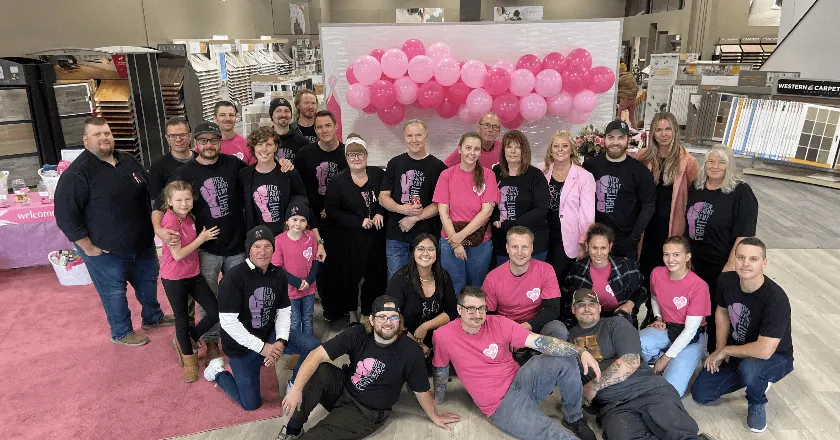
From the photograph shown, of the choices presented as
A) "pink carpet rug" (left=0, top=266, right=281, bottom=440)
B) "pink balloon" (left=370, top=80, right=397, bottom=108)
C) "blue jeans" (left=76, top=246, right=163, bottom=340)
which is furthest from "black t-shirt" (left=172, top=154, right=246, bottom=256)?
"pink balloon" (left=370, top=80, right=397, bottom=108)

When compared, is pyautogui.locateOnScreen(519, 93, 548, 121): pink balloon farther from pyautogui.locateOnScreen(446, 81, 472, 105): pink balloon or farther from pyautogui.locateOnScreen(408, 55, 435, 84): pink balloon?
pyautogui.locateOnScreen(408, 55, 435, 84): pink balloon

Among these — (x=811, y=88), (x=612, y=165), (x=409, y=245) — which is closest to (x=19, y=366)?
(x=409, y=245)

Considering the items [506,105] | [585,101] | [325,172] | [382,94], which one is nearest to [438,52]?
[382,94]

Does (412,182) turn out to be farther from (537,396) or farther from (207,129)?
(537,396)


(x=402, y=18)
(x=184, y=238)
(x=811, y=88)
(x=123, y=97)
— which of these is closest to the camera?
(x=184, y=238)

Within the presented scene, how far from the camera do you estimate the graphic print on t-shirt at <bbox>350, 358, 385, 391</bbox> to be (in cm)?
284

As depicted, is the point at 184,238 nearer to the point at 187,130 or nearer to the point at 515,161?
the point at 187,130

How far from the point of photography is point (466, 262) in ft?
11.8

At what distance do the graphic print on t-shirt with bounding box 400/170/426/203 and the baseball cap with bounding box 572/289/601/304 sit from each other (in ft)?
3.67

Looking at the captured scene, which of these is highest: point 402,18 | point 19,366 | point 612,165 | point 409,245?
point 402,18

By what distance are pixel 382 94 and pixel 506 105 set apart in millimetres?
998

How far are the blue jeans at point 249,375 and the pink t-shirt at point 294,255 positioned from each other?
30cm

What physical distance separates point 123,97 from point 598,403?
5.00m

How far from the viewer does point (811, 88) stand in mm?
8000
